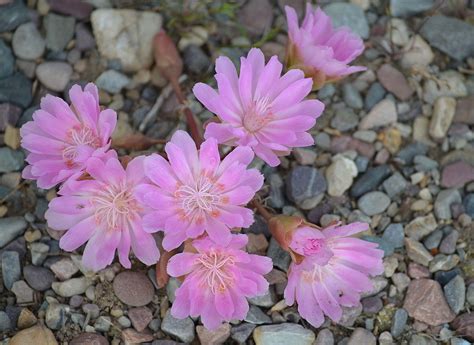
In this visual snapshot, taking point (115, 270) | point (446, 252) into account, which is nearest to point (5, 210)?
point (115, 270)

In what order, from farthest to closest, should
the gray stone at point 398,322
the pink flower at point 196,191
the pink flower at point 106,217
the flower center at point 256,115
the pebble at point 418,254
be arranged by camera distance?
the pebble at point 418,254
the gray stone at point 398,322
the flower center at point 256,115
the pink flower at point 106,217
the pink flower at point 196,191

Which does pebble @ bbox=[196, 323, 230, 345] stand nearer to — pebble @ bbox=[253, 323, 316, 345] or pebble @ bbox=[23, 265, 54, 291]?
pebble @ bbox=[253, 323, 316, 345]

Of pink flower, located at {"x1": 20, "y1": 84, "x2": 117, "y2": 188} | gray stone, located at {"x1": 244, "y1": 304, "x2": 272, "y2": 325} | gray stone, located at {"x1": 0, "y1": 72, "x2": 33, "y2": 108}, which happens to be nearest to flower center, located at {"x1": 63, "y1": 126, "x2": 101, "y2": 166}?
pink flower, located at {"x1": 20, "y1": 84, "x2": 117, "y2": 188}

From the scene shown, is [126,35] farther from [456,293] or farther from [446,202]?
[456,293]

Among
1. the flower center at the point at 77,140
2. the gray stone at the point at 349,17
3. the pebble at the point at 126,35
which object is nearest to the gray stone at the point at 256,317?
the flower center at the point at 77,140

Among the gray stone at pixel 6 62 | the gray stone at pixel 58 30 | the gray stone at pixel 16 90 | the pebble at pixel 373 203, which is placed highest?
the gray stone at pixel 58 30

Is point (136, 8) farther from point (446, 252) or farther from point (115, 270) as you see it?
point (446, 252)

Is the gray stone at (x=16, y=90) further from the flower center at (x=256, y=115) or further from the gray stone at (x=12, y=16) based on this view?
the flower center at (x=256, y=115)
